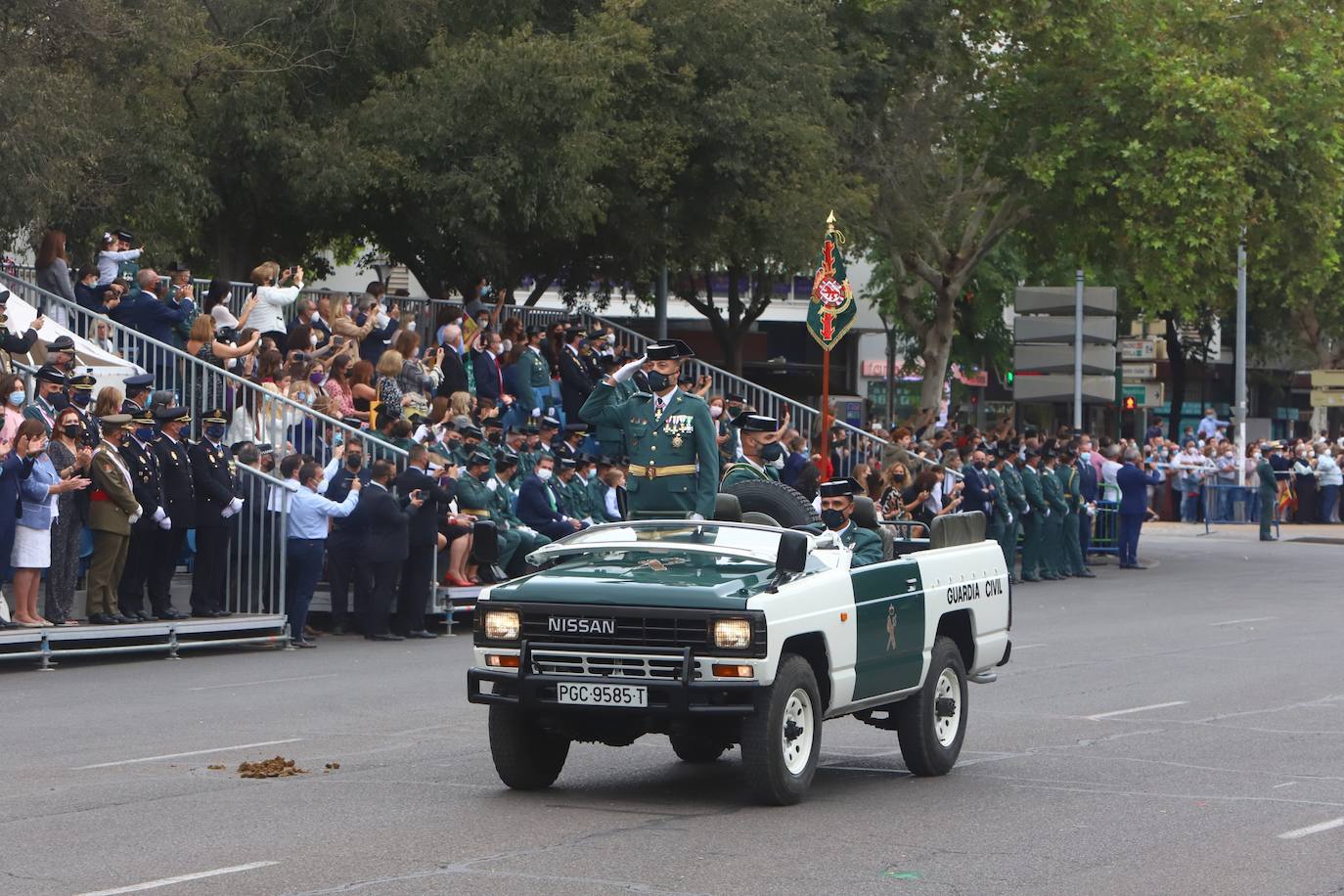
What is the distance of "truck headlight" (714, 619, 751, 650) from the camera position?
9.88m

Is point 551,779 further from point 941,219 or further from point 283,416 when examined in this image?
point 941,219

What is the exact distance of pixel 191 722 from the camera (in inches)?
548

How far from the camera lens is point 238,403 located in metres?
21.4

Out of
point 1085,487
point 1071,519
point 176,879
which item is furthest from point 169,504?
point 1085,487

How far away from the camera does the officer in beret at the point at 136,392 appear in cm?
1859

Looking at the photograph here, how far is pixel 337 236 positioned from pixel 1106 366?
1244cm

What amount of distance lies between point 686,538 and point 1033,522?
64.6ft

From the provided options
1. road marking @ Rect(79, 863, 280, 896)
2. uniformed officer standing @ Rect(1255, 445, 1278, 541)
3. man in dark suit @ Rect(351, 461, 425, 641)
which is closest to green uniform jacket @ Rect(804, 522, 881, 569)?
road marking @ Rect(79, 863, 280, 896)

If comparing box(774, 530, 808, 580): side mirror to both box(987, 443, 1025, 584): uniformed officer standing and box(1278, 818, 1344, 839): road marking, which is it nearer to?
box(1278, 818, 1344, 839): road marking

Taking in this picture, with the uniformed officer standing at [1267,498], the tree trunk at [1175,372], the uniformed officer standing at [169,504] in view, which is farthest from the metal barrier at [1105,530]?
the tree trunk at [1175,372]

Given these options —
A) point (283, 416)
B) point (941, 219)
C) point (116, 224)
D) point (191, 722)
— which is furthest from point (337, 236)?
point (191, 722)

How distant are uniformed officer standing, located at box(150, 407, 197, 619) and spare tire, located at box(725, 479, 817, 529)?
815 centimetres

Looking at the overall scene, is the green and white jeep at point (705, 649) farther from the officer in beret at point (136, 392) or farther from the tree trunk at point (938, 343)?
the tree trunk at point (938, 343)

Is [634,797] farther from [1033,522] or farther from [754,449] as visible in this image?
[1033,522]
